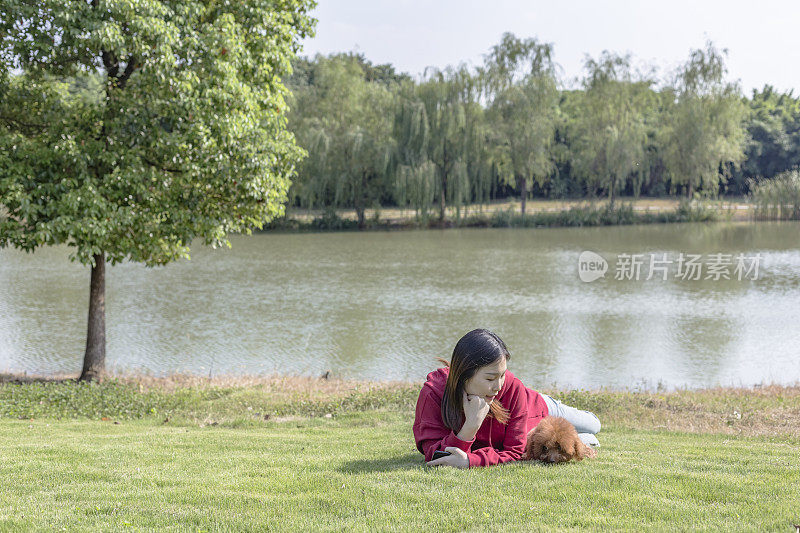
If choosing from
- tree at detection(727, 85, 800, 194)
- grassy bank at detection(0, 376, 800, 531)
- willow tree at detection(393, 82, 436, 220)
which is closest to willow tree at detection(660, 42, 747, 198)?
tree at detection(727, 85, 800, 194)

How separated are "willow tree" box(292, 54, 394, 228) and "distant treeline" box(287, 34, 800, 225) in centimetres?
6

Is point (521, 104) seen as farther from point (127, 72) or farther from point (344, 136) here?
point (127, 72)

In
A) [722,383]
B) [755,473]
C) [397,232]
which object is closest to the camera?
[755,473]

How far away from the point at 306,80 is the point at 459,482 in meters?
50.6

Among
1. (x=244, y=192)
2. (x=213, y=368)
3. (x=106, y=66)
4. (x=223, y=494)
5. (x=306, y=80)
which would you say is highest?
(x=306, y=80)

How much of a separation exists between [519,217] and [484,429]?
37.4m

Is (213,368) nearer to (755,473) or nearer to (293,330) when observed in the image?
(293,330)

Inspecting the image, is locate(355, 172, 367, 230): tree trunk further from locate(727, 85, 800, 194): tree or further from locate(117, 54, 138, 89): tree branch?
locate(727, 85, 800, 194): tree

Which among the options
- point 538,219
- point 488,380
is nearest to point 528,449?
point 488,380

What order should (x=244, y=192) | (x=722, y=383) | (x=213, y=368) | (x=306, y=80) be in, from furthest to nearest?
1. (x=306, y=80)
2. (x=213, y=368)
3. (x=722, y=383)
4. (x=244, y=192)

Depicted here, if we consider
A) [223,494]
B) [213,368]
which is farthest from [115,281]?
[223,494]

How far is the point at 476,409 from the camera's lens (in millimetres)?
4219

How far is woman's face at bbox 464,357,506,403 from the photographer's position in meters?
4.14

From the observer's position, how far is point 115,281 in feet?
71.3
